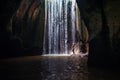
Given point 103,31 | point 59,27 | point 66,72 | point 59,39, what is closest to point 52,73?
point 66,72

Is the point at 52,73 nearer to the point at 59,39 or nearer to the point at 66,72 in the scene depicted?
the point at 66,72

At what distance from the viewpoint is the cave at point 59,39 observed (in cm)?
1536

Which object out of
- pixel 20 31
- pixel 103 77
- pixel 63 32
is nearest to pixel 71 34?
pixel 63 32

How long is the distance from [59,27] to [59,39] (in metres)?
1.32

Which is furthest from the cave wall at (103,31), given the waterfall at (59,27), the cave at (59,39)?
the waterfall at (59,27)

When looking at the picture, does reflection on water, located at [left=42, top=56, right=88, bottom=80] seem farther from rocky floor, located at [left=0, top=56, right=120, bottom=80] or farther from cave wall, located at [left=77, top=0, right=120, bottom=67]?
cave wall, located at [left=77, top=0, right=120, bottom=67]

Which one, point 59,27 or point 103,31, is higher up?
point 59,27

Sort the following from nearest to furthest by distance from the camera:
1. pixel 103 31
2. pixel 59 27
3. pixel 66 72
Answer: pixel 66 72 < pixel 103 31 < pixel 59 27

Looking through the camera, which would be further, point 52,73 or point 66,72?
point 66,72

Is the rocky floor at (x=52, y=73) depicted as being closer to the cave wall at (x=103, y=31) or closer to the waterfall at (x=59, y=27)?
the cave wall at (x=103, y=31)

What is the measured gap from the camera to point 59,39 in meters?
31.4

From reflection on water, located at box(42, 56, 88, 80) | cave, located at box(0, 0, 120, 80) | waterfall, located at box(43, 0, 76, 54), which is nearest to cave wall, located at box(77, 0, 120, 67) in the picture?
cave, located at box(0, 0, 120, 80)

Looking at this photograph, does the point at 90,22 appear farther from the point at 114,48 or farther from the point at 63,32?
the point at 63,32

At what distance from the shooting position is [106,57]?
16.7 m
